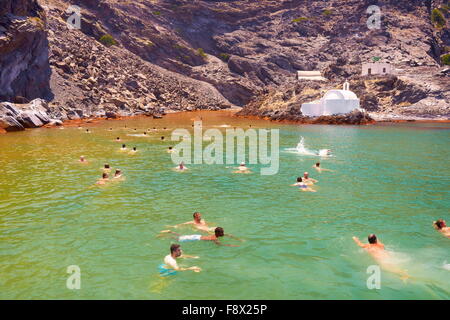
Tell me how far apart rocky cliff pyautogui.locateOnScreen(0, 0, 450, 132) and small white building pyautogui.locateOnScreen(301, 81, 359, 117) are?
4.28m

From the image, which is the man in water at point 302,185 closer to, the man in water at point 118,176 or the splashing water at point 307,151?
Result: the man in water at point 118,176

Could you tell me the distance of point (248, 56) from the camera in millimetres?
143375

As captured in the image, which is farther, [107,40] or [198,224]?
[107,40]

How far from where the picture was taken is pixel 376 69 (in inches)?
3669

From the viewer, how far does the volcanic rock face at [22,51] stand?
55.3 m

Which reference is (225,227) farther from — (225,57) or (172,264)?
(225,57)

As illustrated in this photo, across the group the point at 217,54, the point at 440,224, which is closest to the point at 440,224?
the point at 440,224

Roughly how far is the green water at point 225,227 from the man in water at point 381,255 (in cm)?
33

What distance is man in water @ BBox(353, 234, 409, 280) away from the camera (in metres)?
11.9

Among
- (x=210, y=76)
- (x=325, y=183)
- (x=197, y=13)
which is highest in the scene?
(x=197, y=13)

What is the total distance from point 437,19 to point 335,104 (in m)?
109
